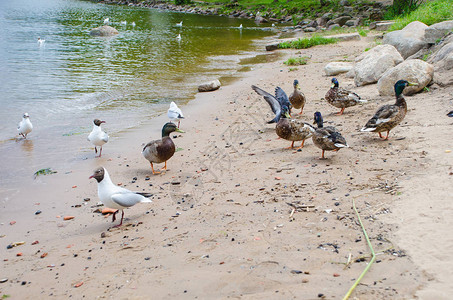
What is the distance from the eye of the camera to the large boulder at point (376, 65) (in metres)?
12.8

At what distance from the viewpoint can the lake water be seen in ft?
36.5

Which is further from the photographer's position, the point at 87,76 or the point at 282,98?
the point at 87,76

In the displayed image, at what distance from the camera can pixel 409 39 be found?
14633mm

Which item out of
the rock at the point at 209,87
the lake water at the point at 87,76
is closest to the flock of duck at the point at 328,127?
the lake water at the point at 87,76

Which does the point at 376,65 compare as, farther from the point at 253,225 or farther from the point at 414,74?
the point at 253,225

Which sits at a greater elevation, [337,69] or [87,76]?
[337,69]

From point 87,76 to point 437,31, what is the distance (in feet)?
47.9

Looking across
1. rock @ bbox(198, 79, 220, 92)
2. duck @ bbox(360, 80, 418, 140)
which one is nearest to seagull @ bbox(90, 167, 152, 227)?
duck @ bbox(360, 80, 418, 140)

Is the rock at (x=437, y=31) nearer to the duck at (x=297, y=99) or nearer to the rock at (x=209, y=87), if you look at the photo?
the duck at (x=297, y=99)

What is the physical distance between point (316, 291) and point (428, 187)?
2.60 m

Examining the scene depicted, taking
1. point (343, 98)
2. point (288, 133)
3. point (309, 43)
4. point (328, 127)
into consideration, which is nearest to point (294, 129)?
point (288, 133)

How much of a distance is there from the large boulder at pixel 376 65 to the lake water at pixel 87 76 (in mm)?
6119

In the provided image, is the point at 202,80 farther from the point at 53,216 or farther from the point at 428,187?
the point at 428,187

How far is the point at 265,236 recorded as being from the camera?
16.4 ft
